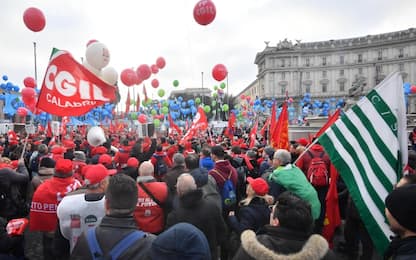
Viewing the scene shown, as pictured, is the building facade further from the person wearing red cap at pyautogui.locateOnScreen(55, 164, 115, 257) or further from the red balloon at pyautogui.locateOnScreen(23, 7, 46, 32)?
the person wearing red cap at pyautogui.locateOnScreen(55, 164, 115, 257)

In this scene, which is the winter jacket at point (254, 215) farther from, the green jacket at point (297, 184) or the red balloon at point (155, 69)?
the red balloon at point (155, 69)

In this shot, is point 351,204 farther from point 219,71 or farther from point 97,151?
point 219,71

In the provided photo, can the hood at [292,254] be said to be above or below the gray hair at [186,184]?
below

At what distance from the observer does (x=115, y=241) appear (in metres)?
1.95

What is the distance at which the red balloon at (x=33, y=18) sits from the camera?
8195 millimetres

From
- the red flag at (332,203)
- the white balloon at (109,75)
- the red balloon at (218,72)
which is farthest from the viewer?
the red balloon at (218,72)

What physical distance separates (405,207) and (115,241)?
5.76 feet

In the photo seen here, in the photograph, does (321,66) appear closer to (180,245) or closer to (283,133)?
(283,133)

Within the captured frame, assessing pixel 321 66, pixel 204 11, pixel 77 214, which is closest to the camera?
pixel 77 214

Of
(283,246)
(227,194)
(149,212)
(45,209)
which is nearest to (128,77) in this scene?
(227,194)

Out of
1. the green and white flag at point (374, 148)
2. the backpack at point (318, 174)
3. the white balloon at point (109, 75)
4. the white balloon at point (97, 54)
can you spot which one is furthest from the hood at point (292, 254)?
the white balloon at point (109, 75)

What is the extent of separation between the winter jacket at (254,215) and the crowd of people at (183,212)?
10 millimetres

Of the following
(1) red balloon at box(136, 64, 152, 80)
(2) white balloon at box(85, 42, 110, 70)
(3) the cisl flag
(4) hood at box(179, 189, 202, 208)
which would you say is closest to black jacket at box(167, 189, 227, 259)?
(4) hood at box(179, 189, 202, 208)

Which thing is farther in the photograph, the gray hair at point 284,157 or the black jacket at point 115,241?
the gray hair at point 284,157
